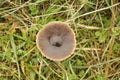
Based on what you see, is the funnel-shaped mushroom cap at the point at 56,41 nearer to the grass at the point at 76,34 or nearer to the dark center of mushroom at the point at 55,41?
the dark center of mushroom at the point at 55,41

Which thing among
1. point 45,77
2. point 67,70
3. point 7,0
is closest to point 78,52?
point 67,70

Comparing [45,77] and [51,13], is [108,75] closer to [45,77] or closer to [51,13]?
[45,77]

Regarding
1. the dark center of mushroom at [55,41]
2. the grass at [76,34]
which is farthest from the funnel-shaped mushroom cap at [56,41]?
the grass at [76,34]

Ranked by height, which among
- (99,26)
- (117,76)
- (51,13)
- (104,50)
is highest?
(51,13)

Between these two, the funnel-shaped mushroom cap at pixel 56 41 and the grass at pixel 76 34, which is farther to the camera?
the grass at pixel 76 34

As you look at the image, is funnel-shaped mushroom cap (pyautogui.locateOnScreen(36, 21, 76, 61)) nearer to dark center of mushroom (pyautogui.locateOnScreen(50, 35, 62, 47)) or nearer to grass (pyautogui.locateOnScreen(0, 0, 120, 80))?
dark center of mushroom (pyautogui.locateOnScreen(50, 35, 62, 47))
